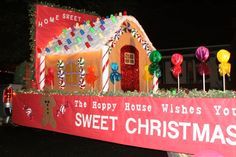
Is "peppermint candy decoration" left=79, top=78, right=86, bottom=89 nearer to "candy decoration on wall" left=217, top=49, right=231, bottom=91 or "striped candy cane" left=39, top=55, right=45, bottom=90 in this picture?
"striped candy cane" left=39, top=55, right=45, bottom=90

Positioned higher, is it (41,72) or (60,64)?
(60,64)

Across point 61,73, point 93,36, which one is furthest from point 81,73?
point 93,36

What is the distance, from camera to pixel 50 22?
1491 cm

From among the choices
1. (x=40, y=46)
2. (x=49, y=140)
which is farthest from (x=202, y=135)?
(x=40, y=46)

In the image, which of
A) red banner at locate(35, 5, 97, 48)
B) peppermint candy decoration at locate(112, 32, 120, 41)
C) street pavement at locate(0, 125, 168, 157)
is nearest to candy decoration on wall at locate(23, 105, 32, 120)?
street pavement at locate(0, 125, 168, 157)

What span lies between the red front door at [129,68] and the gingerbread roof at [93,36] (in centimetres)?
62

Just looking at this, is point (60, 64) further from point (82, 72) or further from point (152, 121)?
point (152, 121)

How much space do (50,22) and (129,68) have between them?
4116mm

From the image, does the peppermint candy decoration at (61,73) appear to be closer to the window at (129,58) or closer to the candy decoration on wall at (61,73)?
the candy decoration on wall at (61,73)

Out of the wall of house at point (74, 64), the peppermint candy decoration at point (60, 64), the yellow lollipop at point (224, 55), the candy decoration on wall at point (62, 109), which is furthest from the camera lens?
the peppermint candy decoration at point (60, 64)

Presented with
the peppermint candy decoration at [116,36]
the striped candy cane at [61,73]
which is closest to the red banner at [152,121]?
the striped candy cane at [61,73]

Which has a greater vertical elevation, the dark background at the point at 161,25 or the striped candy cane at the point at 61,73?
the dark background at the point at 161,25

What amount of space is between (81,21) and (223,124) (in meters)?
10.7

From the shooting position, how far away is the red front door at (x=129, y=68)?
13617mm
